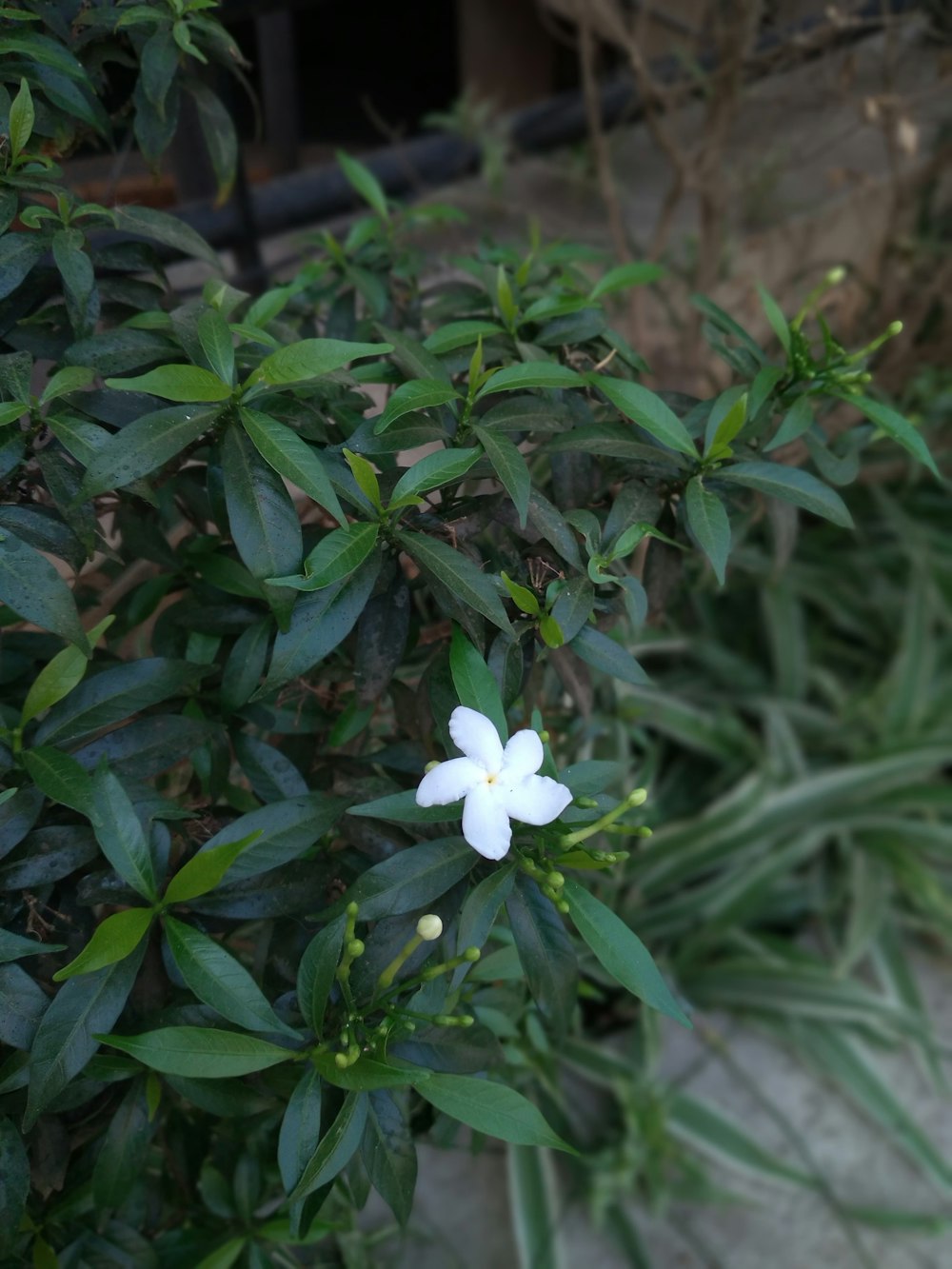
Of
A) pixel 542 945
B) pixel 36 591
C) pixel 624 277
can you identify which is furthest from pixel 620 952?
pixel 624 277

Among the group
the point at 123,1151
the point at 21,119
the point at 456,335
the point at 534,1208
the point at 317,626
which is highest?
the point at 21,119

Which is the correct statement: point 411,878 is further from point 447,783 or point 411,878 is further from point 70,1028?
point 70,1028

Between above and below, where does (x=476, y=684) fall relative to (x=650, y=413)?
below

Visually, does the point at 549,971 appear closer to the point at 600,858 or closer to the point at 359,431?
the point at 600,858

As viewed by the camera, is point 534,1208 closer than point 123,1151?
No

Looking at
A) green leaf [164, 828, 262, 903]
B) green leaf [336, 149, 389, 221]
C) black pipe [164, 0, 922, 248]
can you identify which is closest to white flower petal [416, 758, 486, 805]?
green leaf [164, 828, 262, 903]

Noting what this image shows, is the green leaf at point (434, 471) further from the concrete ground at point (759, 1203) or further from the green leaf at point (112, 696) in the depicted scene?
the concrete ground at point (759, 1203)

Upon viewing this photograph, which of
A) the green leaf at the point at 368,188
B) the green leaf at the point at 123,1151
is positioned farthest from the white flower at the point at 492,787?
the green leaf at the point at 368,188
